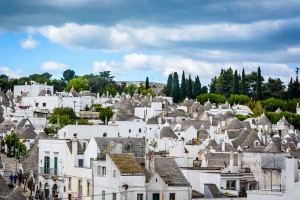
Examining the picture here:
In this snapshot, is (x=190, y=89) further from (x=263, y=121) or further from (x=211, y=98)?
(x=263, y=121)

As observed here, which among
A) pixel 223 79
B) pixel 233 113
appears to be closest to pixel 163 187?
pixel 233 113

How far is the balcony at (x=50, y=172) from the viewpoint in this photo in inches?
2304

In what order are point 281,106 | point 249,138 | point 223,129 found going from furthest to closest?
point 281,106
point 223,129
point 249,138

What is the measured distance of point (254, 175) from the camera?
55938mm

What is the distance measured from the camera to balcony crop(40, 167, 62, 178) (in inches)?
2304

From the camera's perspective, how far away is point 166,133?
11725 centimetres

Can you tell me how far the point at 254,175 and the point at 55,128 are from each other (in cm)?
5935

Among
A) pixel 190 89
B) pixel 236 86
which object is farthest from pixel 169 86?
pixel 236 86

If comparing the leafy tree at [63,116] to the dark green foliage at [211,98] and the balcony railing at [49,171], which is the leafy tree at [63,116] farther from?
the balcony railing at [49,171]

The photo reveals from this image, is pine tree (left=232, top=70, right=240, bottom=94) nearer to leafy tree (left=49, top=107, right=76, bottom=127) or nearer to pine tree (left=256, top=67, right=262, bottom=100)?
pine tree (left=256, top=67, right=262, bottom=100)

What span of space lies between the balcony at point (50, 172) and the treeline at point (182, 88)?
122476 mm

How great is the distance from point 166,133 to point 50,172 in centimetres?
5876

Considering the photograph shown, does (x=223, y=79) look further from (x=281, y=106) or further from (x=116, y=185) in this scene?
(x=116, y=185)

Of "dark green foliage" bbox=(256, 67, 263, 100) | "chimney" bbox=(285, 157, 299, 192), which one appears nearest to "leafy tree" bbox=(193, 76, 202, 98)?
"dark green foliage" bbox=(256, 67, 263, 100)
